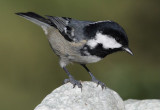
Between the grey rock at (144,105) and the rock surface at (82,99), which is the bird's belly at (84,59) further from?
the grey rock at (144,105)

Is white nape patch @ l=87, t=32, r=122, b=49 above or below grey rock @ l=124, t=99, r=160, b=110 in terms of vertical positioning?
above

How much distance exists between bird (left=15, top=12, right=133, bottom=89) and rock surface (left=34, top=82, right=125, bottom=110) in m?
0.08

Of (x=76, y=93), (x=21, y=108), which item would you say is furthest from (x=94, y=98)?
(x=21, y=108)

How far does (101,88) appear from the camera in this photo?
124 inches

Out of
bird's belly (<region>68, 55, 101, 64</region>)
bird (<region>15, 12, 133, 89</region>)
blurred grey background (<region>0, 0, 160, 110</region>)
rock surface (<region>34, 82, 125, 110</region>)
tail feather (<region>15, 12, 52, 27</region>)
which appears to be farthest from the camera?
blurred grey background (<region>0, 0, 160, 110</region>)

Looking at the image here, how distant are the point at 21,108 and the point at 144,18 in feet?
6.83

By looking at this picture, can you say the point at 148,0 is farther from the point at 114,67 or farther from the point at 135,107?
the point at 135,107

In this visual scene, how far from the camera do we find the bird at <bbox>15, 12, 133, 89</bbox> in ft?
10.2

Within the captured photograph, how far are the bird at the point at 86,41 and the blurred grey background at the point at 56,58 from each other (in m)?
0.93

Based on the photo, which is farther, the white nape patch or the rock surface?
the white nape patch

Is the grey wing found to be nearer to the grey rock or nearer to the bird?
the bird

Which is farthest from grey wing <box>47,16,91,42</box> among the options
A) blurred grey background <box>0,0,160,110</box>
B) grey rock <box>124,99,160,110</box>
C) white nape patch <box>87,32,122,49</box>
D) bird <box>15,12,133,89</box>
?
blurred grey background <box>0,0,160,110</box>

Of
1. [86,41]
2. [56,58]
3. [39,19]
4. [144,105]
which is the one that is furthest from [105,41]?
[56,58]

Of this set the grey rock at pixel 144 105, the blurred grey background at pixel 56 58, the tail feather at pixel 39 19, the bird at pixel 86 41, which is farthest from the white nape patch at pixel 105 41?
the blurred grey background at pixel 56 58
